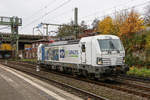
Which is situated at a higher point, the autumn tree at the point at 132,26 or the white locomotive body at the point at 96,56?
the autumn tree at the point at 132,26

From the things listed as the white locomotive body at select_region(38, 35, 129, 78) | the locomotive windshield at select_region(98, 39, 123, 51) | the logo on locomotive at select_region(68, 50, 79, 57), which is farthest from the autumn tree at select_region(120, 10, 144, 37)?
the locomotive windshield at select_region(98, 39, 123, 51)

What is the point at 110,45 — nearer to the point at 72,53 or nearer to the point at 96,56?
the point at 96,56

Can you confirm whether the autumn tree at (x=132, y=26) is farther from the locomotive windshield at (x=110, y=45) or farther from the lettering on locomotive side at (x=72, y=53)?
the locomotive windshield at (x=110, y=45)

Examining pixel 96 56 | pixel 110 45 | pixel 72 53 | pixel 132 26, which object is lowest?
pixel 96 56

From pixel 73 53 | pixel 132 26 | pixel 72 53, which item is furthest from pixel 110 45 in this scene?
pixel 132 26

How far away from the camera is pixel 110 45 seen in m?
12.3

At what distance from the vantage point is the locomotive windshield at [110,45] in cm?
1204

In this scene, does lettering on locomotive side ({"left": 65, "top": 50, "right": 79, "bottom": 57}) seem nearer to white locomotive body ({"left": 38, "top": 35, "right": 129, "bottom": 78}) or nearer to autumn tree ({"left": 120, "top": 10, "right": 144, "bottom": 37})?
white locomotive body ({"left": 38, "top": 35, "right": 129, "bottom": 78})

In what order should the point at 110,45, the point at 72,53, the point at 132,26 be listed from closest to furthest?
the point at 110,45, the point at 72,53, the point at 132,26

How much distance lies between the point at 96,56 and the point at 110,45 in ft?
4.57

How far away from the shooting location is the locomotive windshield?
1204cm

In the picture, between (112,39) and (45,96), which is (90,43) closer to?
(112,39)

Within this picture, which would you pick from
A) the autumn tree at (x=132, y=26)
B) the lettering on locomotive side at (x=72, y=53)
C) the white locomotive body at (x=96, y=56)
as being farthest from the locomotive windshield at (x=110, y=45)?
the autumn tree at (x=132, y=26)

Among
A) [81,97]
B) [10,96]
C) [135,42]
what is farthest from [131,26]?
[10,96]
